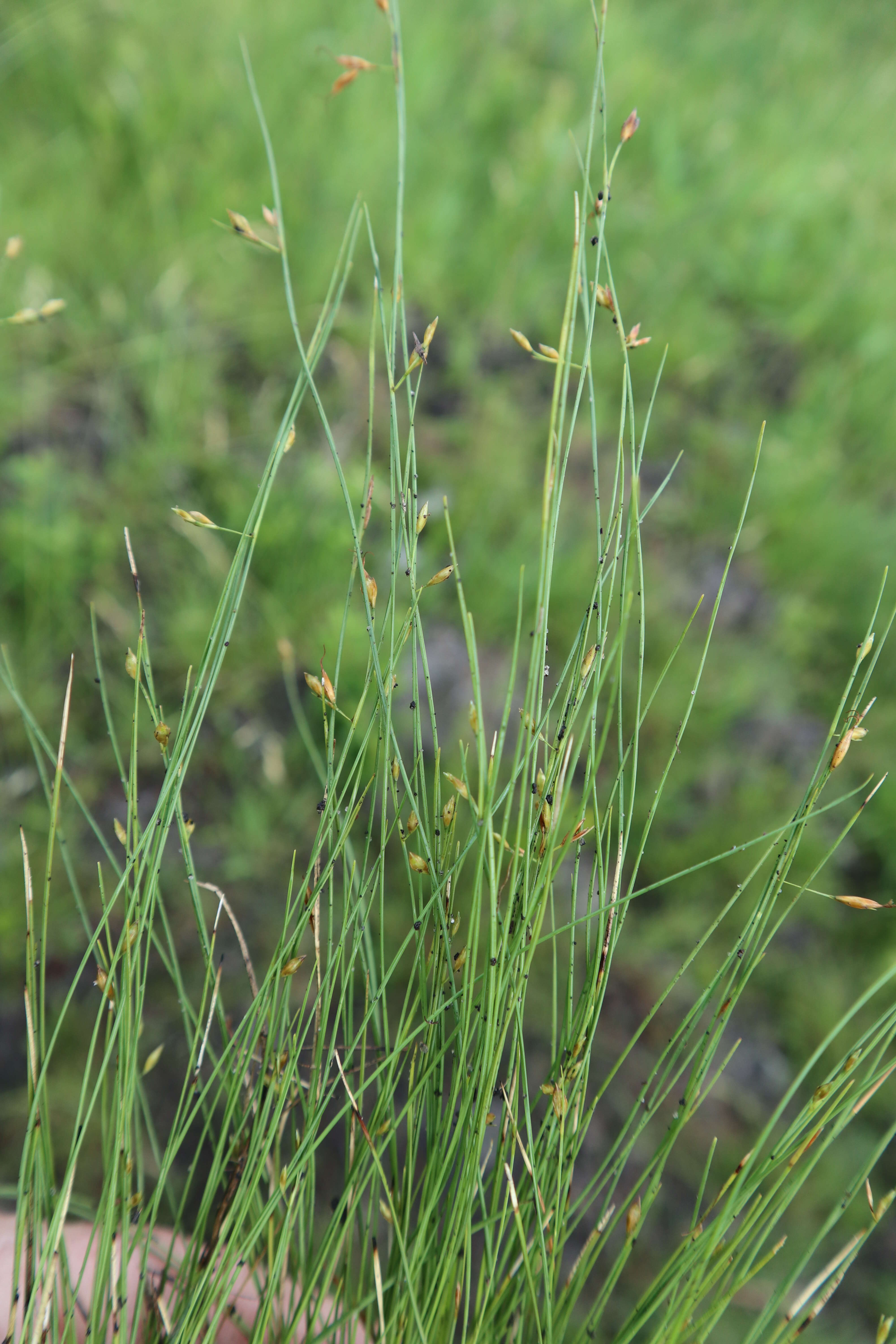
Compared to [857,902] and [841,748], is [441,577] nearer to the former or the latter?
[841,748]

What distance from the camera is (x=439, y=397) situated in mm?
2213

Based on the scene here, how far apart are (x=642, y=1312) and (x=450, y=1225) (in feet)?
0.62

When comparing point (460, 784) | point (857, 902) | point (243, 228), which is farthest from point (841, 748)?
point (243, 228)

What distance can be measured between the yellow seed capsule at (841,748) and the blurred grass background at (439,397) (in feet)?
3.79

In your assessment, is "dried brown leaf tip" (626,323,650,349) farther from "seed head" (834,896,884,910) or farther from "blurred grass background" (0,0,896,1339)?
"blurred grass background" (0,0,896,1339)

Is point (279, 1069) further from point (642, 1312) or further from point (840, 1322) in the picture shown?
point (840, 1322)

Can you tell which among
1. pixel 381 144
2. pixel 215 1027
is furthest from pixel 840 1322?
pixel 381 144

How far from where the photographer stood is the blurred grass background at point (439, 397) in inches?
70.6

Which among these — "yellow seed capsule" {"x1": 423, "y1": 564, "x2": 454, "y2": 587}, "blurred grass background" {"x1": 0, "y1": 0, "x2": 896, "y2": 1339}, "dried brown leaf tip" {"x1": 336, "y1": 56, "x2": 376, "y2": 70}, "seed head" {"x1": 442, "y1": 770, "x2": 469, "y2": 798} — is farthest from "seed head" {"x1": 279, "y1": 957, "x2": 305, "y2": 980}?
"blurred grass background" {"x1": 0, "y1": 0, "x2": 896, "y2": 1339}

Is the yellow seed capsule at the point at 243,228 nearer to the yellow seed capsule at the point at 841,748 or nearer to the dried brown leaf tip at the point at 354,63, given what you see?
the dried brown leaf tip at the point at 354,63

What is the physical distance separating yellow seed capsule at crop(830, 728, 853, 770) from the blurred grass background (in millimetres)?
1154

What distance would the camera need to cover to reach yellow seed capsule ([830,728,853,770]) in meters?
0.70

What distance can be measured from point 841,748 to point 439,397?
1732 millimetres

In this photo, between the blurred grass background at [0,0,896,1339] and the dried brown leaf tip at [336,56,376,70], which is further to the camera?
the blurred grass background at [0,0,896,1339]
